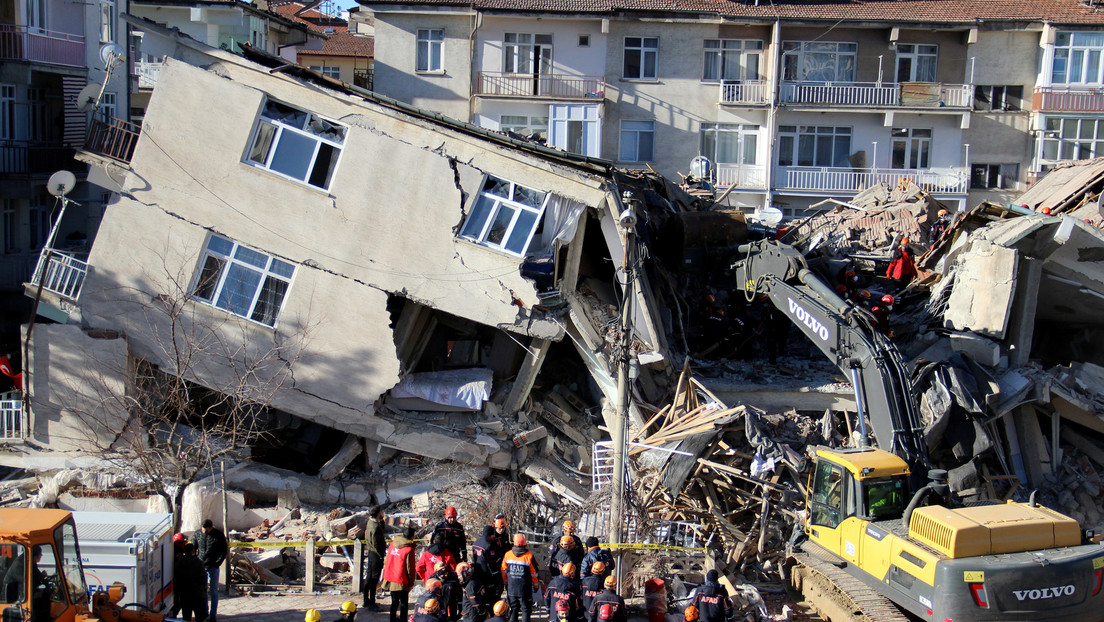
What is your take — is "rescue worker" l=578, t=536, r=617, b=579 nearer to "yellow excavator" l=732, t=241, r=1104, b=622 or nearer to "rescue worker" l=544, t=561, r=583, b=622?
"rescue worker" l=544, t=561, r=583, b=622

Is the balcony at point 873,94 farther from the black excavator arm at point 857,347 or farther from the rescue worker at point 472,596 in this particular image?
the rescue worker at point 472,596

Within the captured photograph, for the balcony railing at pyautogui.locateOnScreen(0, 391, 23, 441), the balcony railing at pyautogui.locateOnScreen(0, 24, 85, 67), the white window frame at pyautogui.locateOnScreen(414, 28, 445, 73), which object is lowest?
the balcony railing at pyautogui.locateOnScreen(0, 391, 23, 441)

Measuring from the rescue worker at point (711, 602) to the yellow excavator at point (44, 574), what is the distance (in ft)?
19.5

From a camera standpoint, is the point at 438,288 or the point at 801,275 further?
the point at 438,288

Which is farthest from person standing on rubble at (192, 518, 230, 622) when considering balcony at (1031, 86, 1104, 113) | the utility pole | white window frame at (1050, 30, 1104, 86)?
white window frame at (1050, 30, 1104, 86)

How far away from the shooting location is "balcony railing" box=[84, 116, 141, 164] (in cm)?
1533

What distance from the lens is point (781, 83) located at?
31422mm

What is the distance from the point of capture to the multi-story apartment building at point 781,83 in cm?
3078

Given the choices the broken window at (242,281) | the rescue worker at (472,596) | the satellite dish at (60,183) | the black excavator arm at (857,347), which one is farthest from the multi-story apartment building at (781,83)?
the rescue worker at (472,596)

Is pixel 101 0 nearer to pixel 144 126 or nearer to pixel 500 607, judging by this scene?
pixel 144 126

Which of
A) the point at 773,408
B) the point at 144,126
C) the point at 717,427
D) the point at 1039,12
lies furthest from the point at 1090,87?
the point at 144,126

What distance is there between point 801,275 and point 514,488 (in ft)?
19.4

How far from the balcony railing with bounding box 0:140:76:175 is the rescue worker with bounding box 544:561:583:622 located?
17.4 m

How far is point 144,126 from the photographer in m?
15.0
